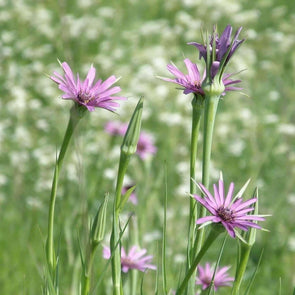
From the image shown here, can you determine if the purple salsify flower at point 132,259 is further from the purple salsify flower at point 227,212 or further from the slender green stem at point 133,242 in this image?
the purple salsify flower at point 227,212

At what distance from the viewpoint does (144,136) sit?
2.06m

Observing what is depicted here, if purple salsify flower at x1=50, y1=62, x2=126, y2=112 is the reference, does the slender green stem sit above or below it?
below

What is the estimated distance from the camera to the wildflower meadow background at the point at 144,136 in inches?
78.0

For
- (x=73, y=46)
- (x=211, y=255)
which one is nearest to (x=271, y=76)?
(x=73, y=46)

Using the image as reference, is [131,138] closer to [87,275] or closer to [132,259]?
[87,275]

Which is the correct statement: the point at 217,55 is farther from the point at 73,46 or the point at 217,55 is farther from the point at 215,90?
the point at 73,46

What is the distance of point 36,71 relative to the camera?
3.53 meters

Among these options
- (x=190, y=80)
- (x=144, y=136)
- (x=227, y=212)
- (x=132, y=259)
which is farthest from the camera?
(x=144, y=136)

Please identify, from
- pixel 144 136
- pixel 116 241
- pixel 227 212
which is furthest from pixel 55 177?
pixel 144 136

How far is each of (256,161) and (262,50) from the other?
1.59m

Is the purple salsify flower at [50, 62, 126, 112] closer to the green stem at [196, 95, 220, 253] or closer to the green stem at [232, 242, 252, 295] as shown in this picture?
the green stem at [196, 95, 220, 253]

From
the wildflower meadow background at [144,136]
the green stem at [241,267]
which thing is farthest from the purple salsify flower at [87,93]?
the wildflower meadow background at [144,136]

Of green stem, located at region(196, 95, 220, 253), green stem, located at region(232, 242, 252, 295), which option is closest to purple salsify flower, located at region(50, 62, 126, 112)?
green stem, located at region(196, 95, 220, 253)

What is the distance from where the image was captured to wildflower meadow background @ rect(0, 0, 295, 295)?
1.98 meters
